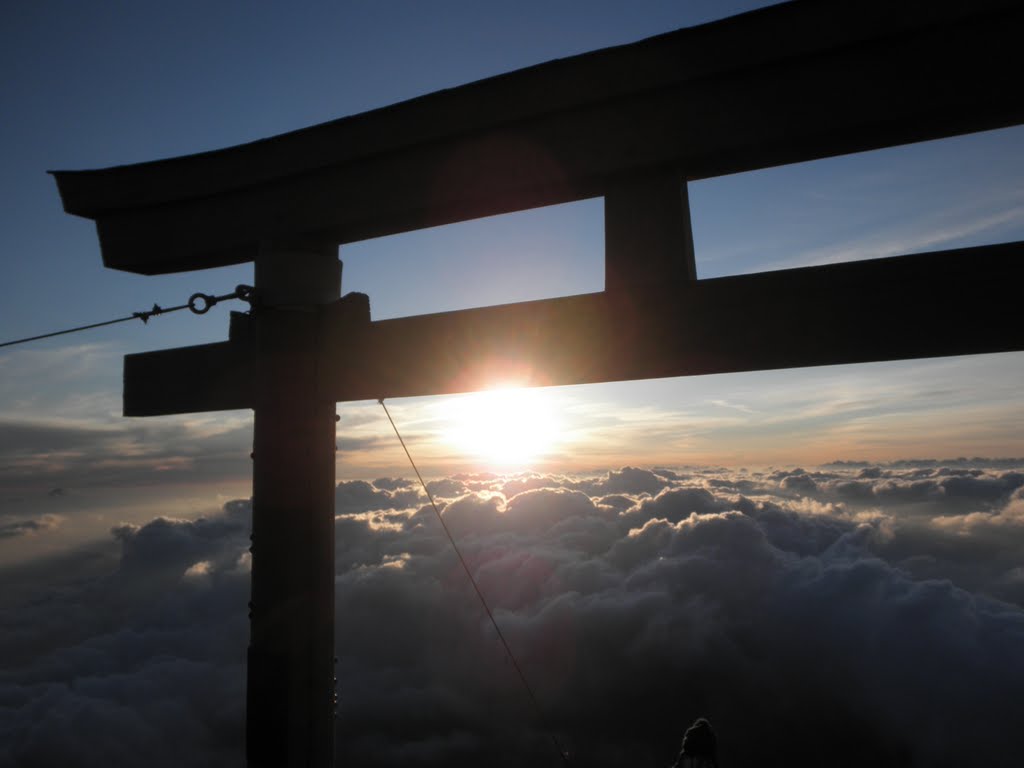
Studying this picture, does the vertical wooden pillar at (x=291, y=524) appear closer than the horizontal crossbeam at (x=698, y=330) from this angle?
No

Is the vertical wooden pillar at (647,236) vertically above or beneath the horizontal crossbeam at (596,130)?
beneath

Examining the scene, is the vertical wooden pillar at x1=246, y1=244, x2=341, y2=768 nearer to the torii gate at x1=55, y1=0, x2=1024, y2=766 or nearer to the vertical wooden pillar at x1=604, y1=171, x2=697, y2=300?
the torii gate at x1=55, y1=0, x2=1024, y2=766

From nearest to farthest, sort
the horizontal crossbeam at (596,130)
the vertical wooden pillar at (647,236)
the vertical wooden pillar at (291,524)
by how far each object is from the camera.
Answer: the horizontal crossbeam at (596,130)
the vertical wooden pillar at (647,236)
the vertical wooden pillar at (291,524)

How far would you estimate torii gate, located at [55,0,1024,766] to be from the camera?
2.09 m

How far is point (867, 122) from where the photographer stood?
219 cm

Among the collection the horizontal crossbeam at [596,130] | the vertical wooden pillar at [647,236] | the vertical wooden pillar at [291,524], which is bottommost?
the vertical wooden pillar at [291,524]

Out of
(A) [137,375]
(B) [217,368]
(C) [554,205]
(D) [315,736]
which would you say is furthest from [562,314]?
(A) [137,375]

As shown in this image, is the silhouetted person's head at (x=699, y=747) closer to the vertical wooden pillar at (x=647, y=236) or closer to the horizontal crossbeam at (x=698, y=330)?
the horizontal crossbeam at (x=698, y=330)

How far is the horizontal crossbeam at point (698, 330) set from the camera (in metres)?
1.99

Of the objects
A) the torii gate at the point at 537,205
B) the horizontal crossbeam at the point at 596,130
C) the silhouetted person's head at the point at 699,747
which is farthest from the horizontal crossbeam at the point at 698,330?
the silhouetted person's head at the point at 699,747

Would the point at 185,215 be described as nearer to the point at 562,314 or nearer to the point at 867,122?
the point at 562,314

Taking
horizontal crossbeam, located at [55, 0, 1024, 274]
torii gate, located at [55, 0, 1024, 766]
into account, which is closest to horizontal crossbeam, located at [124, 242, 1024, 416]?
torii gate, located at [55, 0, 1024, 766]

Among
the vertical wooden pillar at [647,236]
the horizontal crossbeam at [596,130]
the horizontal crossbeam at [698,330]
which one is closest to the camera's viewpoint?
the horizontal crossbeam at [698,330]

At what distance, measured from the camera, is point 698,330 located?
7.66ft
